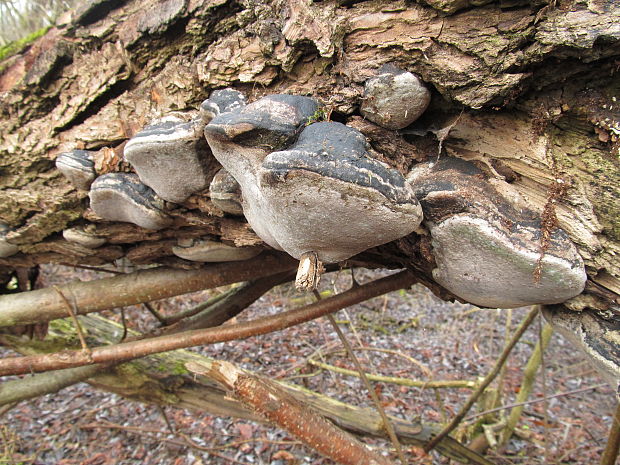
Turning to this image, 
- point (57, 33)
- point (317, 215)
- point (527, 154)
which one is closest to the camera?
point (317, 215)

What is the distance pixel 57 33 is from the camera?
1.41 metres

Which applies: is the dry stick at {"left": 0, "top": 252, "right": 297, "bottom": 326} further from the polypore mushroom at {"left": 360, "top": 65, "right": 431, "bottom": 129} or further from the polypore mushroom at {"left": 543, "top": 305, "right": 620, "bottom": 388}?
the polypore mushroom at {"left": 543, "top": 305, "right": 620, "bottom": 388}

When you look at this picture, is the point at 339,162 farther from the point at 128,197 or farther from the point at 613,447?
the point at 613,447

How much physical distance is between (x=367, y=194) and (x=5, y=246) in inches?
61.5

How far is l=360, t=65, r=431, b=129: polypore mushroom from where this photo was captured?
0.89m

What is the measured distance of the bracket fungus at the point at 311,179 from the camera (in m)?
0.73

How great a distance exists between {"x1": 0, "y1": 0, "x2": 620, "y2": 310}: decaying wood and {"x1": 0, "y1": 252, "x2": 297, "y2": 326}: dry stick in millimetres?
216

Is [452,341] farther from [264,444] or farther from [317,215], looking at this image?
[317,215]

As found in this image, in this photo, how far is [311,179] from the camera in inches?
28.4

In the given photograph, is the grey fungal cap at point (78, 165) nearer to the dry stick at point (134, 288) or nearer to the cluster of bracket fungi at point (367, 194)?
the cluster of bracket fungi at point (367, 194)

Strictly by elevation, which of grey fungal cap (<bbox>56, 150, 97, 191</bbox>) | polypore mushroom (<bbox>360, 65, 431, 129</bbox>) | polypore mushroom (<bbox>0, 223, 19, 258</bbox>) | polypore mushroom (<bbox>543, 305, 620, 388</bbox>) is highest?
polypore mushroom (<bbox>360, 65, 431, 129</bbox>)

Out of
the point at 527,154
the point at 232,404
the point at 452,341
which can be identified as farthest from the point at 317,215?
the point at 452,341

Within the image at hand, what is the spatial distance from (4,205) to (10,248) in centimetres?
25

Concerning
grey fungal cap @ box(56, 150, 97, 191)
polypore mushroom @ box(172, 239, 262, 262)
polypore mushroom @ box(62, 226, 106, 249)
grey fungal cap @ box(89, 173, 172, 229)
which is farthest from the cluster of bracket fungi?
polypore mushroom @ box(62, 226, 106, 249)
